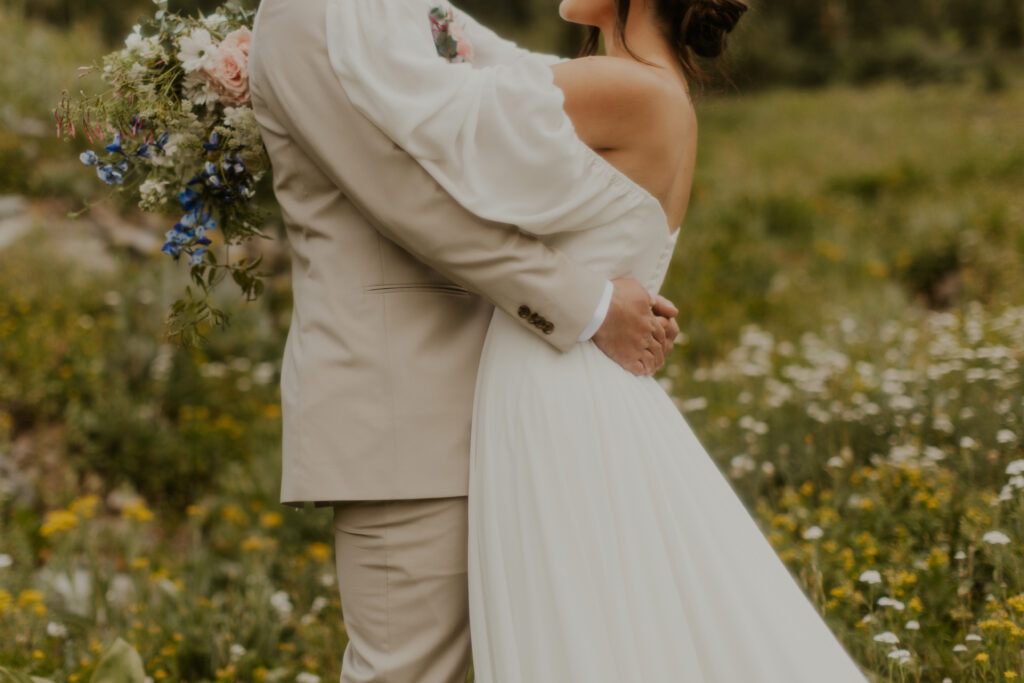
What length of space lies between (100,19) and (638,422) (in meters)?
13.3

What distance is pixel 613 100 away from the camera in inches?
78.6

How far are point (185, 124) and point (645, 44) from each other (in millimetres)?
1100

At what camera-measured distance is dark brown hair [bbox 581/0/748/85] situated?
2180mm

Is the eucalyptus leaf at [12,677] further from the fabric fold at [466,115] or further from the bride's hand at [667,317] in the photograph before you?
the bride's hand at [667,317]

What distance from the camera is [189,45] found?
2229 mm

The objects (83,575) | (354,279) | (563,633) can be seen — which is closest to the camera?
(563,633)

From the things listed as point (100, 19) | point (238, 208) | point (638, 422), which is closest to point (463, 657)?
point (638, 422)

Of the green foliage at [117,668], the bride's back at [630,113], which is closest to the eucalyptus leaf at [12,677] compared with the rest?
the green foliage at [117,668]

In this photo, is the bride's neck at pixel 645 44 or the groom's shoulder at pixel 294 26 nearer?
the groom's shoulder at pixel 294 26

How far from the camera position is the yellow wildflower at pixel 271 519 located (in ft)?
13.8

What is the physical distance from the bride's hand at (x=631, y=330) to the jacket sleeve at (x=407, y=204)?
0.06 m

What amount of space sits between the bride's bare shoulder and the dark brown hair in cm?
17

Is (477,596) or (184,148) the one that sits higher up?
(184,148)

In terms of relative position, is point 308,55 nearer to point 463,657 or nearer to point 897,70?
point 463,657
